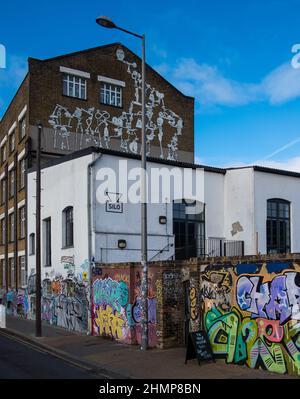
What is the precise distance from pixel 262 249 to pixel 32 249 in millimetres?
12255

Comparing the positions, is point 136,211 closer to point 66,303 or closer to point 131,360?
point 66,303

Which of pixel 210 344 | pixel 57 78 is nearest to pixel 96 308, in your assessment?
pixel 210 344

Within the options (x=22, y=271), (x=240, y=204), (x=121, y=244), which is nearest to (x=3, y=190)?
(x=22, y=271)

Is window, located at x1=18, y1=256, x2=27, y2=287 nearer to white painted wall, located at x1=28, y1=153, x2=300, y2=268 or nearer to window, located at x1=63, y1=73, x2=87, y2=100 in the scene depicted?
white painted wall, located at x1=28, y1=153, x2=300, y2=268

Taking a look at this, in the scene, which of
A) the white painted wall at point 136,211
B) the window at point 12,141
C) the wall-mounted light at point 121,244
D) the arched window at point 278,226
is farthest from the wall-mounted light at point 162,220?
the window at point 12,141

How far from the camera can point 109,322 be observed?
18.2 meters

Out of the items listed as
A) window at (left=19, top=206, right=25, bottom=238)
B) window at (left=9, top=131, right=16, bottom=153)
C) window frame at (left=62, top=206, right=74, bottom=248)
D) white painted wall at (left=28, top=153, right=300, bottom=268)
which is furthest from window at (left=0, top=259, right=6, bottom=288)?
window frame at (left=62, top=206, right=74, bottom=248)

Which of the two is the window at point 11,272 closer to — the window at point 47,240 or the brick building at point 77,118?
the brick building at point 77,118

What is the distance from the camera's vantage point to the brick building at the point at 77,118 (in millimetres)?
30328

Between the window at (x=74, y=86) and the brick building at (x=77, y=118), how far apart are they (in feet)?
0.20

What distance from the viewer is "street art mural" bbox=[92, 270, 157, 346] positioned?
52.9ft
